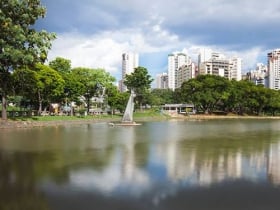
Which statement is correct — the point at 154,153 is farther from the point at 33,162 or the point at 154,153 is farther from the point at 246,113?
the point at 246,113

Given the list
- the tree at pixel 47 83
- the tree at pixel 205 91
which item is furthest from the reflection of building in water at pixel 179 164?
the tree at pixel 205 91

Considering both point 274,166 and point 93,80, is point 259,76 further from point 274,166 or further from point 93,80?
point 274,166

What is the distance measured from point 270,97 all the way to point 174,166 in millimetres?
85259

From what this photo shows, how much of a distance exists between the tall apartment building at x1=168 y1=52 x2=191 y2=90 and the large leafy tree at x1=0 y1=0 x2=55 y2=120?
153 meters

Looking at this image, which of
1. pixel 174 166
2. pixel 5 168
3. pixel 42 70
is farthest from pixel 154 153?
pixel 42 70

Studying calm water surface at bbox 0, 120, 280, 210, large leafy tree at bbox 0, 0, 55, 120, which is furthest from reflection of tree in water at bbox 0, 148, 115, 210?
large leafy tree at bbox 0, 0, 55, 120

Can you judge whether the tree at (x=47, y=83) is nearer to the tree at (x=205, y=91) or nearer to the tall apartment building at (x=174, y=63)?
the tree at (x=205, y=91)

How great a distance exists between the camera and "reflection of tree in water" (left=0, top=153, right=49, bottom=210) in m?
8.00

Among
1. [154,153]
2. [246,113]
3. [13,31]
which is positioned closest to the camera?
[13,31]

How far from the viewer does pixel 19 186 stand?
9.71m

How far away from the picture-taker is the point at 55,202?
812cm

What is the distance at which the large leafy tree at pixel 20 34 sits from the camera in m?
14.8

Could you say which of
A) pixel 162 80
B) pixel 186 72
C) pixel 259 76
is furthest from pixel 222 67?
pixel 162 80

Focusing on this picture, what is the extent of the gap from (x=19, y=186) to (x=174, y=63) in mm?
162281
